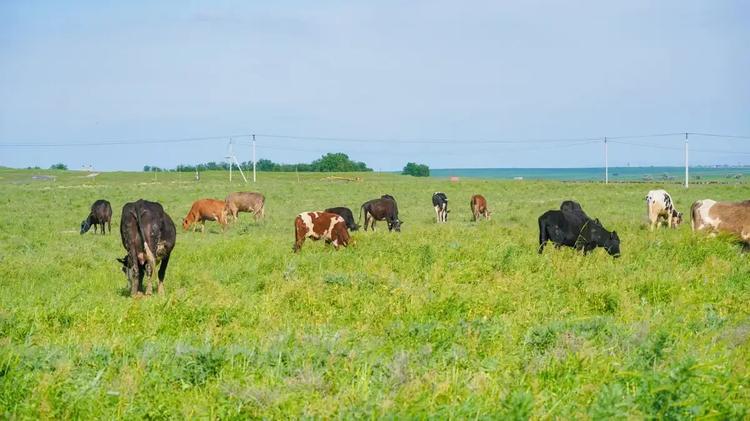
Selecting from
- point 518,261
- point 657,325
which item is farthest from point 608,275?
point 657,325

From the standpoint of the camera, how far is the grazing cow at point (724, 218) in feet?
61.1

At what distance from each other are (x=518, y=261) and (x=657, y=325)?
5.86 m

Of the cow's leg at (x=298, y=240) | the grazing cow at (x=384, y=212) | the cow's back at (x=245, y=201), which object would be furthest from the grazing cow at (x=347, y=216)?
the cow's back at (x=245, y=201)

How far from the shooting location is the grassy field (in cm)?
554

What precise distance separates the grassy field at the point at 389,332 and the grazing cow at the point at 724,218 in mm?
918

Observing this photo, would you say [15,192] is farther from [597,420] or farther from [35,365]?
[597,420]

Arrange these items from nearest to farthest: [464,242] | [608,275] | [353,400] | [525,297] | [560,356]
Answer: [353,400], [560,356], [525,297], [608,275], [464,242]

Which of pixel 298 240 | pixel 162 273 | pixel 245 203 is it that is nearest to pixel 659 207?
pixel 298 240

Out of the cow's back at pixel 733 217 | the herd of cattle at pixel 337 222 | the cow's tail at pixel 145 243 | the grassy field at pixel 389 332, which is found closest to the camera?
the grassy field at pixel 389 332

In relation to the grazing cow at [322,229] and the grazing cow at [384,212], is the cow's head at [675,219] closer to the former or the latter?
the grazing cow at [384,212]

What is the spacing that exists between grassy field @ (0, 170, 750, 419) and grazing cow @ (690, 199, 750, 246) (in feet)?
3.01

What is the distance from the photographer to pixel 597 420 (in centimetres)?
500

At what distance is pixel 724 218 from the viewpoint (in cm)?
1930

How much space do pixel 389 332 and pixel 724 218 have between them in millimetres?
13851
